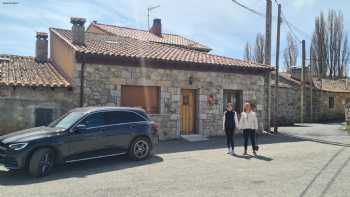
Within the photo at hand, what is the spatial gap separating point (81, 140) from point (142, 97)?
6340 mm

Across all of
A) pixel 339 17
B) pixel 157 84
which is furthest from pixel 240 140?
pixel 339 17

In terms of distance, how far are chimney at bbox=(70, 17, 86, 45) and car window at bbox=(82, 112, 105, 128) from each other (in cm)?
631

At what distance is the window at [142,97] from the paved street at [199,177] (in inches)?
154

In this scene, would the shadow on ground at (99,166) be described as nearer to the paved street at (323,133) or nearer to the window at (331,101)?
the paved street at (323,133)

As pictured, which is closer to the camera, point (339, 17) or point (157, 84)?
point (157, 84)

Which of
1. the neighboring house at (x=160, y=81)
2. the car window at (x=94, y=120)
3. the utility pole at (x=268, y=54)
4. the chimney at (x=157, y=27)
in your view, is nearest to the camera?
the car window at (x=94, y=120)

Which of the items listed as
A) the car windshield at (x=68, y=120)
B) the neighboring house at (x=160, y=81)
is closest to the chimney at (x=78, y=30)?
the neighboring house at (x=160, y=81)

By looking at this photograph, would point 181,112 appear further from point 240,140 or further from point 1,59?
point 1,59

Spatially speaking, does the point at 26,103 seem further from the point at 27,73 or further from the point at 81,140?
the point at 81,140

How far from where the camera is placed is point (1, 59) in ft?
52.1

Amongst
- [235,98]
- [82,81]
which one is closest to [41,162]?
[82,81]

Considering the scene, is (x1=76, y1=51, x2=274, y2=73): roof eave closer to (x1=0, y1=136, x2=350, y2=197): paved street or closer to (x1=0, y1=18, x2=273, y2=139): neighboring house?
(x1=0, y1=18, x2=273, y2=139): neighboring house

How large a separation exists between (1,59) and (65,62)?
3.09 metres

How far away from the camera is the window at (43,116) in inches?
532
